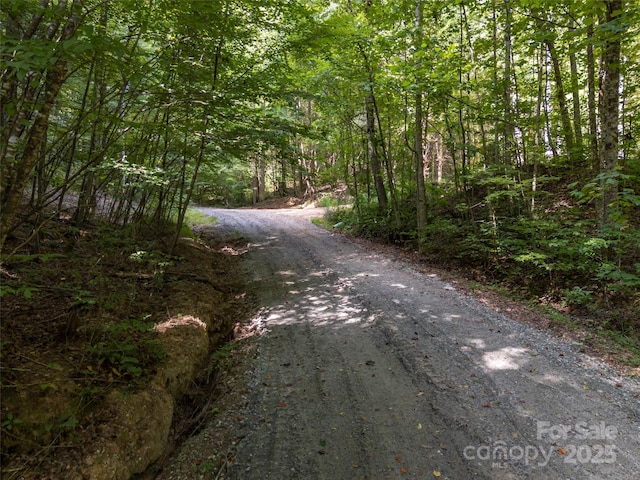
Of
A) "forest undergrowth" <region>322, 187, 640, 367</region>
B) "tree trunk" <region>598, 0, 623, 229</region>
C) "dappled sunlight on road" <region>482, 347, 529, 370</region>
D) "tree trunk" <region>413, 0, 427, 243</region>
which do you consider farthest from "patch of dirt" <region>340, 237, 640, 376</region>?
"tree trunk" <region>598, 0, 623, 229</region>

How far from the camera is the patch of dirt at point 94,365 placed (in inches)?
110

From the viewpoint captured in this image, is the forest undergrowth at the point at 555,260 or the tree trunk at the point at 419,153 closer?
the forest undergrowth at the point at 555,260

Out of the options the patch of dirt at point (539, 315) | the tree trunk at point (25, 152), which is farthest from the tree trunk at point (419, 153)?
the tree trunk at point (25, 152)

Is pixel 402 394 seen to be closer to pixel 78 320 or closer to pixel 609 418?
pixel 609 418

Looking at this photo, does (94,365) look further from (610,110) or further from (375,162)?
(375,162)

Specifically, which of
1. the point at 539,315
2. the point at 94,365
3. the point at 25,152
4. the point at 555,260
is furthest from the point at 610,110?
the point at 94,365

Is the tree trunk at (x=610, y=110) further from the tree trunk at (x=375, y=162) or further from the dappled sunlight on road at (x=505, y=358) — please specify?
the tree trunk at (x=375, y=162)

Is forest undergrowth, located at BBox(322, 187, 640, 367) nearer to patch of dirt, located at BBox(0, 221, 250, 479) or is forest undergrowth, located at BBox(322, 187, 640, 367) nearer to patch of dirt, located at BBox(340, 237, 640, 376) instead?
patch of dirt, located at BBox(340, 237, 640, 376)

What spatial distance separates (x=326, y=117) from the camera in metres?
14.0

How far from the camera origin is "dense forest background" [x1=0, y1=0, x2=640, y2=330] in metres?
3.93

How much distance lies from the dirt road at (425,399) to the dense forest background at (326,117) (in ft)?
7.31

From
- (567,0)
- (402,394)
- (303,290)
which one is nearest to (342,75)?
(567,0)

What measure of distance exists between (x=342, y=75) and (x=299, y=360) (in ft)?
30.0

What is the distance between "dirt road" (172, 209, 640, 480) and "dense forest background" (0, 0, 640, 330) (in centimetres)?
223
